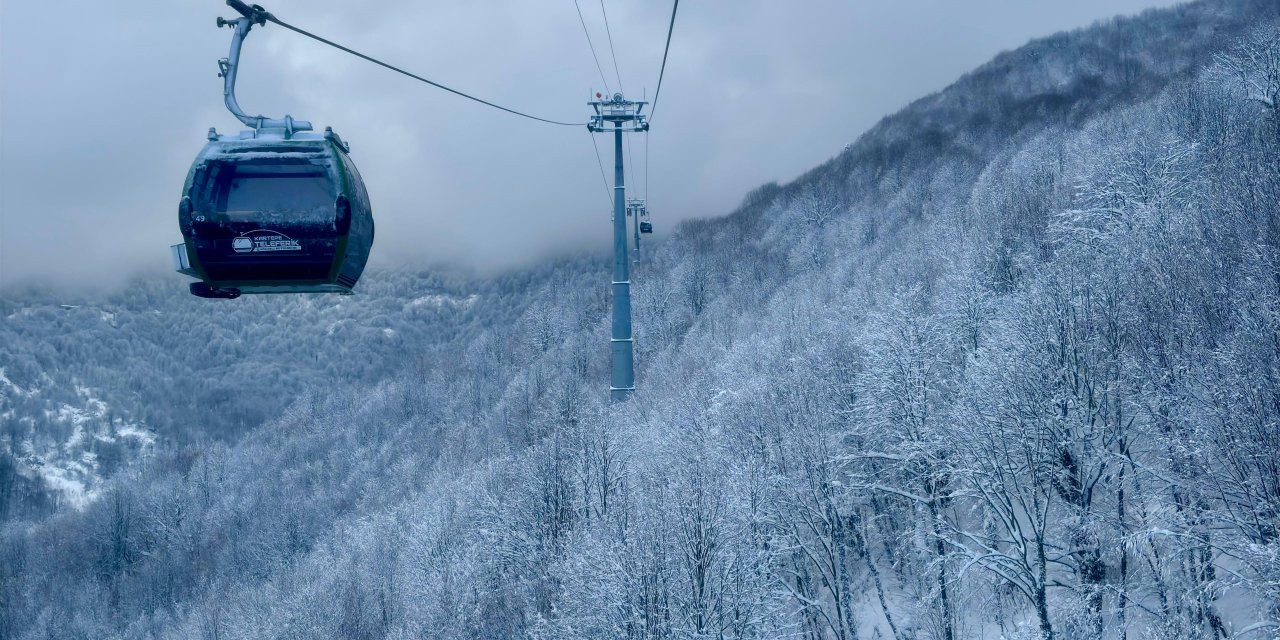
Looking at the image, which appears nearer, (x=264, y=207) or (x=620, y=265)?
(x=264, y=207)

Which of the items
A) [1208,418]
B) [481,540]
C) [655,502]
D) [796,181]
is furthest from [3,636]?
[1208,418]

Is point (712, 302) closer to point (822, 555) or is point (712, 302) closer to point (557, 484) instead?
point (557, 484)

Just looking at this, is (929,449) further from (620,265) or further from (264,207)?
(264,207)

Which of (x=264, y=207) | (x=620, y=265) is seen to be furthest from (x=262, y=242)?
(x=620, y=265)

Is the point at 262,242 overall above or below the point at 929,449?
above

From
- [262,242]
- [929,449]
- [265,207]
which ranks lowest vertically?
[929,449]

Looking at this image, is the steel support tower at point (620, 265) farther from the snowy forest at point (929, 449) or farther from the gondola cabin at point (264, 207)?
the gondola cabin at point (264, 207)
